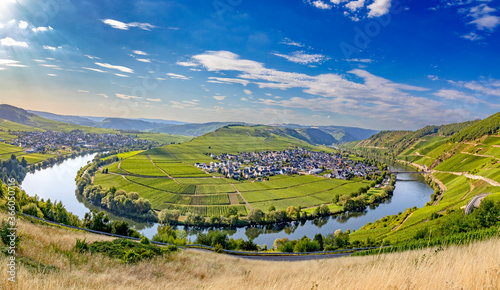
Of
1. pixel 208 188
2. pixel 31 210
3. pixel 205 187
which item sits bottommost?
pixel 208 188

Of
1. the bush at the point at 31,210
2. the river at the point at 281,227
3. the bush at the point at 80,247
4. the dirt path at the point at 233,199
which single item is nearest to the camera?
the bush at the point at 80,247

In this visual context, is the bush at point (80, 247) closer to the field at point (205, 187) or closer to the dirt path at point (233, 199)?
the field at point (205, 187)

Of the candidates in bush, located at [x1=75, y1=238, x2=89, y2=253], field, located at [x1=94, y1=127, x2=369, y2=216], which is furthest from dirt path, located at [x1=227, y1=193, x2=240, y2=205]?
bush, located at [x1=75, y1=238, x2=89, y2=253]

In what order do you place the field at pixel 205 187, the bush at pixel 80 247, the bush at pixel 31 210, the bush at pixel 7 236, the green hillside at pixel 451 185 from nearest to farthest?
the bush at pixel 7 236 < the bush at pixel 80 247 < the bush at pixel 31 210 < the green hillside at pixel 451 185 < the field at pixel 205 187

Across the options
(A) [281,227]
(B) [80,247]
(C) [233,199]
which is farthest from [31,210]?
(C) [233,199]

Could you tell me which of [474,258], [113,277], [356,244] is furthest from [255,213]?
[474,258]

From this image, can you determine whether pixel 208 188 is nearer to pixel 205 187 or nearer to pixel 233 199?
pixel 205 187

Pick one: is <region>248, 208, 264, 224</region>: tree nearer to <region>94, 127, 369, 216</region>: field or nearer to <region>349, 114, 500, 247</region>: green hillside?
<region>94, 127, 369, 216</region>: field

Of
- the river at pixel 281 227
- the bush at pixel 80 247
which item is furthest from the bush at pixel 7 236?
the river at pixel 281 227

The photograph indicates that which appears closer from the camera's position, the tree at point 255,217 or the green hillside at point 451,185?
the green hillside at point 451,185

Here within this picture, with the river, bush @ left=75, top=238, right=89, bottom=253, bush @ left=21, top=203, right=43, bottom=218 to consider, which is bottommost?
the river
